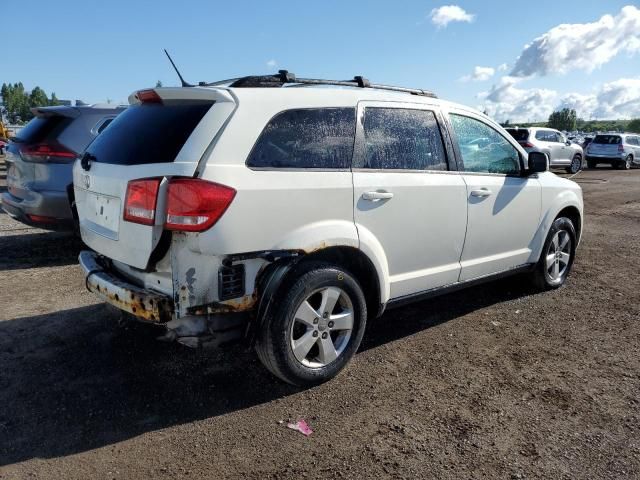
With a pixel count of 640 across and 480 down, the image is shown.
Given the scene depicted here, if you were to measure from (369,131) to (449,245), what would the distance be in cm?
112

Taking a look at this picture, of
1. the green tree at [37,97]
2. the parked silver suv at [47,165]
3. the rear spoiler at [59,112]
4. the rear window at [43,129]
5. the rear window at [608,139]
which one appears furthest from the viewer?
the green tree at [37,97]

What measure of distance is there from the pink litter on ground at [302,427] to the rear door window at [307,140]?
1473 mm

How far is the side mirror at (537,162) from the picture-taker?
443 cm

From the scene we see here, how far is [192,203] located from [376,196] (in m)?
1.24

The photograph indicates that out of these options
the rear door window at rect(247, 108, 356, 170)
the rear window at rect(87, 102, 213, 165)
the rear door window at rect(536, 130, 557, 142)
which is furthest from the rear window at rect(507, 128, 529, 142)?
the rear window at rect(87, 102, 213, 165)

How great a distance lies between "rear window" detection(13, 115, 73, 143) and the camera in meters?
5.62

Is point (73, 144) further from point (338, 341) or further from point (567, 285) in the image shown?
point (567, 285)

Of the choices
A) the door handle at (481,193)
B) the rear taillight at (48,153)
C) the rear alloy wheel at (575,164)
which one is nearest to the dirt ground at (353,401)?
the door handle at (481,193)

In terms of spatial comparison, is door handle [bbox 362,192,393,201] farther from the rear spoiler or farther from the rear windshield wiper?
the rear spoiler

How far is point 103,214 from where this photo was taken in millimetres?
3104

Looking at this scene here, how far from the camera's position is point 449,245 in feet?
12.6

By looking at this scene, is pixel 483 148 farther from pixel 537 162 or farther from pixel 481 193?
pixel 537 162

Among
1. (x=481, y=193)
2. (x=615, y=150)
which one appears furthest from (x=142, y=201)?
(x=615, y=150)

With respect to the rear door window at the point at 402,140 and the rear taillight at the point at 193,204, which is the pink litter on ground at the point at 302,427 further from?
the rear door window at the point at 402,140
